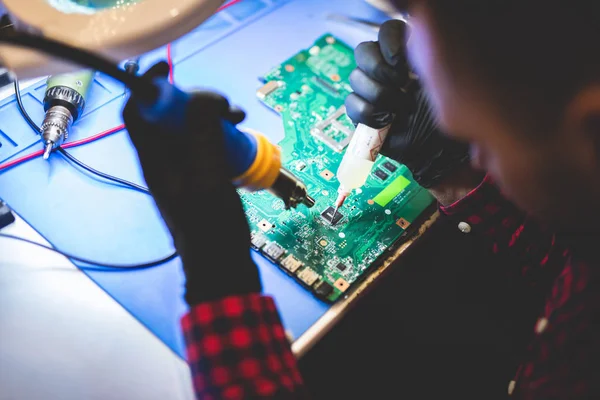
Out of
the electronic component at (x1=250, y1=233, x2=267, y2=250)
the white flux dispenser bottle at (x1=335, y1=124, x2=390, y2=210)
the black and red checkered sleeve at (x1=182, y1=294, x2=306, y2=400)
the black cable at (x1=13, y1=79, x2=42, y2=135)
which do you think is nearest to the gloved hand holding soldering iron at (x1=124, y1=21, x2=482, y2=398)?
the black and red checkered sleeve at (x1=182, y1=294, x2=306, y2=400)

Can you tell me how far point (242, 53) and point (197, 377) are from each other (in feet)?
2.37

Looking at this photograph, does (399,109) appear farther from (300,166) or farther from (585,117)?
(585,117)

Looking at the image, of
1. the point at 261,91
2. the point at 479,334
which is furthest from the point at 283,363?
the point at 479,334

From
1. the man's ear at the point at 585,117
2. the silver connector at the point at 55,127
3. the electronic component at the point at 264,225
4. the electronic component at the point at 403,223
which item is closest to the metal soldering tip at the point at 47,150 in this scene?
the silver connector at the point at 55,127

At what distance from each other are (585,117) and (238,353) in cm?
46

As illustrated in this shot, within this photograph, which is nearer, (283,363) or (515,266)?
(283,363)

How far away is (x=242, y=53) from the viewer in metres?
1.10

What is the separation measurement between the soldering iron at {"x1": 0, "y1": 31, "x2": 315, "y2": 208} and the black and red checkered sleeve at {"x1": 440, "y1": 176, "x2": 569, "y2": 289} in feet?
0.95

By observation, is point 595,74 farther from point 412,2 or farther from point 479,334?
point 479,334

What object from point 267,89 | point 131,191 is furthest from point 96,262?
point 267,89

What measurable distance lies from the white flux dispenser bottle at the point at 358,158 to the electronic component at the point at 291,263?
4.8 inches

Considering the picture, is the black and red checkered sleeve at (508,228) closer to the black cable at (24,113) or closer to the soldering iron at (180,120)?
the soldering iron at (180,120)

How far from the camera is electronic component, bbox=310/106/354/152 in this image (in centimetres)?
94

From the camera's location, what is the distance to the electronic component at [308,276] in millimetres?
787
